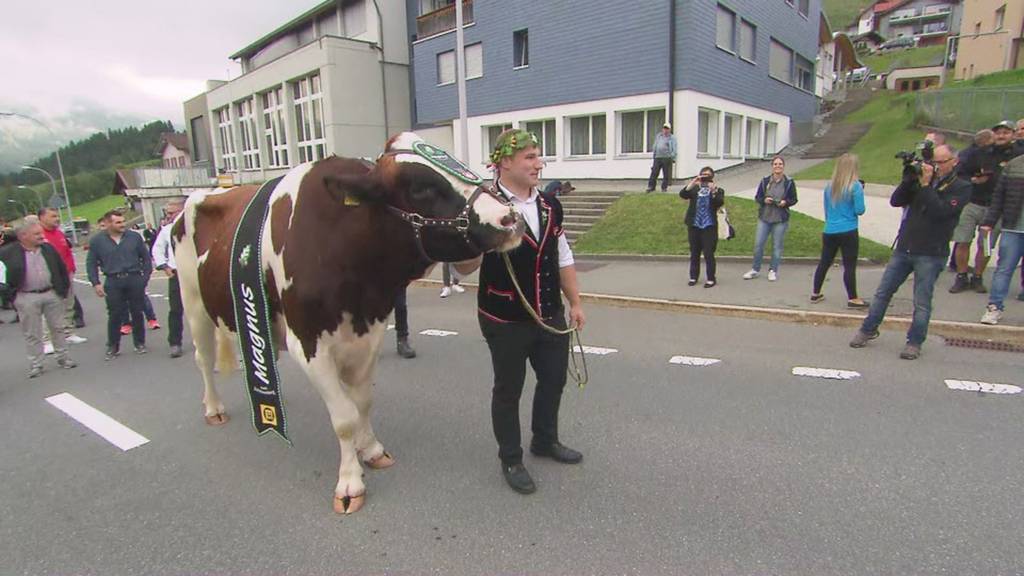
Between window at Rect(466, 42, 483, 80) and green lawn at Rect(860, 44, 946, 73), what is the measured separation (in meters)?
45.5

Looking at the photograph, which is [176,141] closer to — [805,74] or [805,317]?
[805,74]

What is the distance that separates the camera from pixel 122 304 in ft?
22.6

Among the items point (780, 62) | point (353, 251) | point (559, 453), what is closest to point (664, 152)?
point (559, 453)

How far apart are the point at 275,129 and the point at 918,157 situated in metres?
33.1

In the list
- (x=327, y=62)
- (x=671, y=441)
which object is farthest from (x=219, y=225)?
(x=327, y=62)

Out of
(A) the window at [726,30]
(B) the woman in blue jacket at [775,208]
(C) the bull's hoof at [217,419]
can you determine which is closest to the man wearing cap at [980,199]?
(B) the woman in blue jacket at [775,208]

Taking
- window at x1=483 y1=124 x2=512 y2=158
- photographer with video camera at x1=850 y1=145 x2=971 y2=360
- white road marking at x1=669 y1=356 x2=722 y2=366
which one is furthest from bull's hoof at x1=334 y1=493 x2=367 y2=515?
window at x1=483 y1=124 x2=512 y2=158

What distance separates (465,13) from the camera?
22328 mm

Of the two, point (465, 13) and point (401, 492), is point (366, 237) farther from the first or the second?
point (465, 13)

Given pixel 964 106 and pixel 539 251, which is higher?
pixel 964 106

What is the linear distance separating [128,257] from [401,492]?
5785 mm

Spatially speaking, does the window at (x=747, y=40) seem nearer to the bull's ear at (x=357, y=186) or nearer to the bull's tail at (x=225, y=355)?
the bull's tail at (x=225, y=355)

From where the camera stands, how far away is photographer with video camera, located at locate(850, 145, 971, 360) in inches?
189

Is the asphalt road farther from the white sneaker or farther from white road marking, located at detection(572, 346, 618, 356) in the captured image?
the white sneaker
